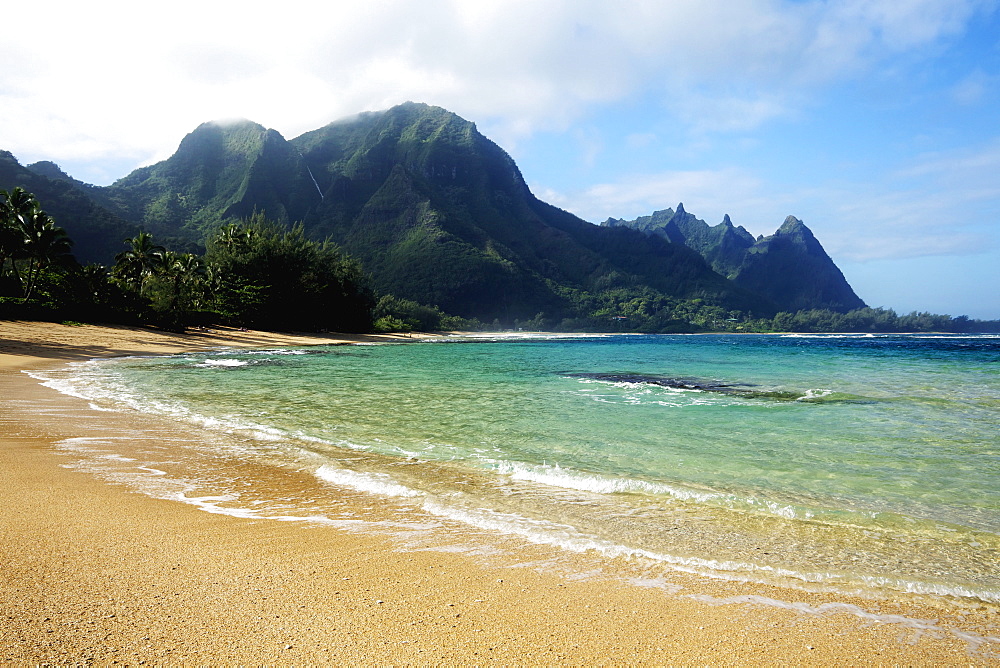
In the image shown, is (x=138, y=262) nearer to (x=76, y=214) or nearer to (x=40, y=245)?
(x=40, y=245)

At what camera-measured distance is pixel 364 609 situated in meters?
3.61

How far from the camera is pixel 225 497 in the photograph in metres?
6.26

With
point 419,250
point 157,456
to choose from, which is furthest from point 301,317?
point 419,250

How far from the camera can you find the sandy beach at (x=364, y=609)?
10.1ft

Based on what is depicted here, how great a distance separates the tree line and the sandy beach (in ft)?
150

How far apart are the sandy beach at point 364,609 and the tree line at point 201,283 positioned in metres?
45.7

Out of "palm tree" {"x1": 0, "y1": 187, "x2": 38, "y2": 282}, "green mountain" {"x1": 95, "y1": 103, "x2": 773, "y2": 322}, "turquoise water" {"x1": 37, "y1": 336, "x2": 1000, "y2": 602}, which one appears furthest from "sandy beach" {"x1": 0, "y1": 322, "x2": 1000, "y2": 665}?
"green mountain" {"x1": 95, "y1": 103, "x2": 773, "y2": 322}

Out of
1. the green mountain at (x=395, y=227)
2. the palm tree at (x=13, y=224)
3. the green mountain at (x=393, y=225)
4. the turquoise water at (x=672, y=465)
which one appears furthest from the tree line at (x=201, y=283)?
Answer: the green mountain at (x=395, y=227)

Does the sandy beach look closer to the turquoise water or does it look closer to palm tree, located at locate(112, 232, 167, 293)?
the turquoise water

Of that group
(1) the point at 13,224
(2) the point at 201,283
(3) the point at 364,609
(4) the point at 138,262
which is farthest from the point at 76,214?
(3) the point at 364,609

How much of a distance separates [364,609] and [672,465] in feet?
20.2

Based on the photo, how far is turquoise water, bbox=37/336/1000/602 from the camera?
517cm

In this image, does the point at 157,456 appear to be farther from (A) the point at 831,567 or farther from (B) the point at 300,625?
(A) the point at 831,567

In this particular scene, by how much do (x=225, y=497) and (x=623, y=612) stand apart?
4.89 m
